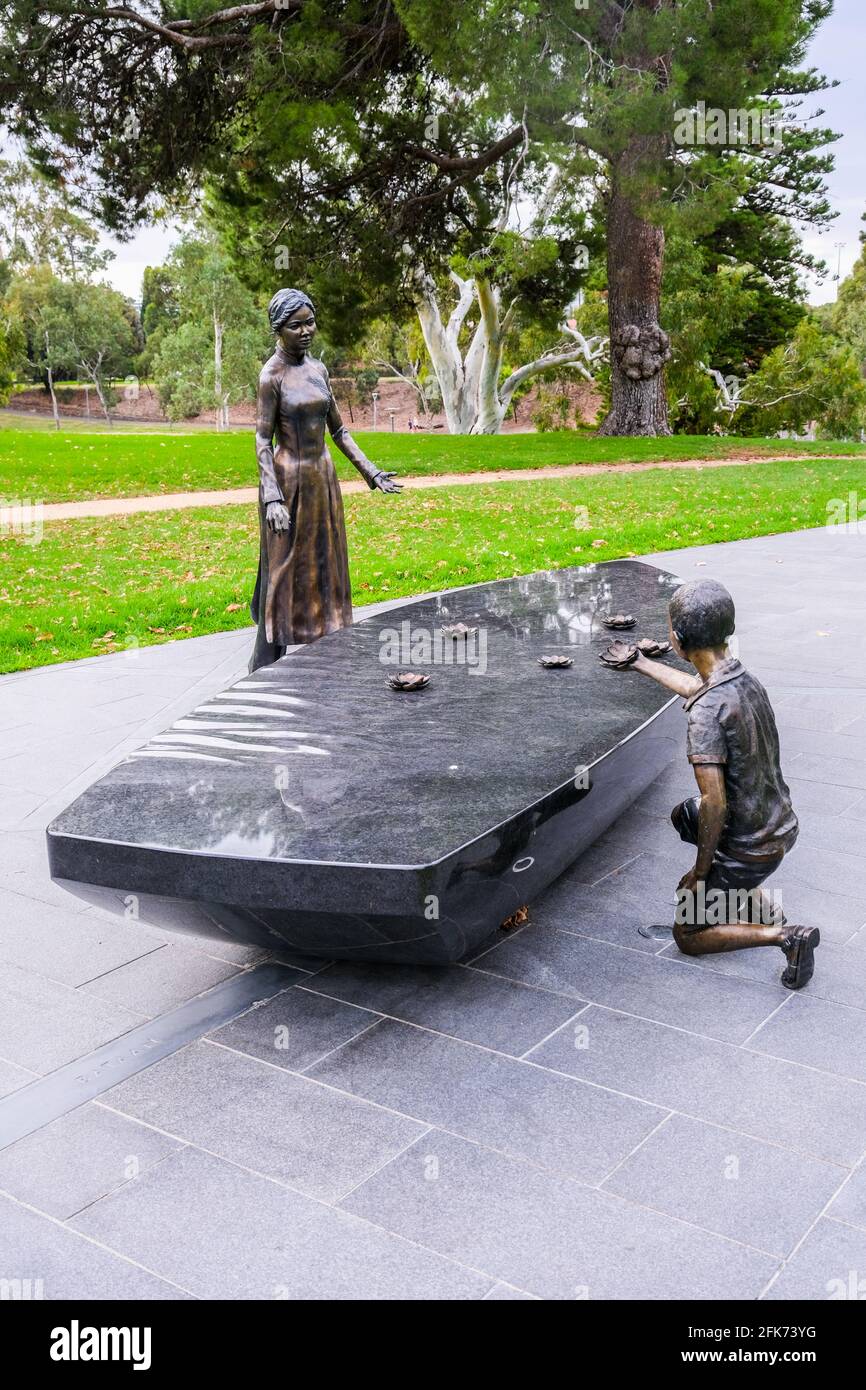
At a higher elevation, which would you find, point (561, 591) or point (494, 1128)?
point (561, 591)

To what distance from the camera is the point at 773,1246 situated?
2680 mm

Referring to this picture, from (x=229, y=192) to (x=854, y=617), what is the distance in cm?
1948

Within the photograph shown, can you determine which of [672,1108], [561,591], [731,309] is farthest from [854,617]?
[731,309]

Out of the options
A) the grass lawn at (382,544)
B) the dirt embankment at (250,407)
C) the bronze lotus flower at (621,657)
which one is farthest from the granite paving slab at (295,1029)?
the dirt embankment at (250,407)

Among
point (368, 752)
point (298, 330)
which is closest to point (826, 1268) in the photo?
point (368, 752)

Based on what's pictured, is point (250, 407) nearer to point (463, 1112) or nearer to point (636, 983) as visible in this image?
point (636, 983)

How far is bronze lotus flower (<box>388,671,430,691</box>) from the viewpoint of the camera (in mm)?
4914

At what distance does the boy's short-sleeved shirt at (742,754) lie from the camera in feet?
12.1

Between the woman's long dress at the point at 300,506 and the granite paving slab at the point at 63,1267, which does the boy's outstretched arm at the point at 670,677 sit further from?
the woman's long dress at the point at 300,506

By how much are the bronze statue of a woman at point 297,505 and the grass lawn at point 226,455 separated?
13.1 m

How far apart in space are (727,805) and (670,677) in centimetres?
54

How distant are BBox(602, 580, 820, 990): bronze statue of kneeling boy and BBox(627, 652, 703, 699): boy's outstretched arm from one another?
2 centimetres
